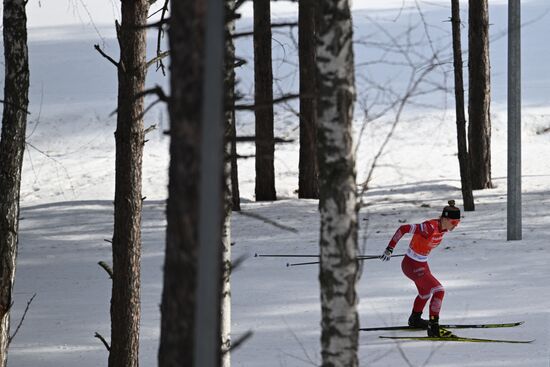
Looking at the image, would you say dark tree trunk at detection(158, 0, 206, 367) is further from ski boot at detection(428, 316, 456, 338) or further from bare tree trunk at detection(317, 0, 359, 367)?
ski boot at detection(428, 316, 456, 338)

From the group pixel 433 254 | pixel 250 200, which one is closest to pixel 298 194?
pixel 250 200

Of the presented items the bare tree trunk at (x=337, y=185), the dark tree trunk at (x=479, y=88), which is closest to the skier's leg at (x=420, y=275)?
the bare tree trunk at (x=337, y=185)

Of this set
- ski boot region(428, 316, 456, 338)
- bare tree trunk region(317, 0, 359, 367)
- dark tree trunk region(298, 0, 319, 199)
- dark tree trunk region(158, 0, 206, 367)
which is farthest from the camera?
dark tree trunk region(298, 0, 319, 199)

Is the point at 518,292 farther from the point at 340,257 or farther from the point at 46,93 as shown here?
the point at 46,93

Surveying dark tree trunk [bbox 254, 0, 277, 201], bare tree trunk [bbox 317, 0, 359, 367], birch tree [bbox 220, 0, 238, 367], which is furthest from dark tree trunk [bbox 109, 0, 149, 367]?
dark tree trunk [bbox 254, 0, 277, 201]

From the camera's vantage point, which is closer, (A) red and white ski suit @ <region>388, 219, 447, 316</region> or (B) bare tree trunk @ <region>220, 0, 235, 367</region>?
(B) bare tree trunk @ <region>220, 0, 235, 367</region>

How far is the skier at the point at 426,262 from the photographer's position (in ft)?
38.1

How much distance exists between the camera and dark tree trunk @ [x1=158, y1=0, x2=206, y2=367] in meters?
3.85

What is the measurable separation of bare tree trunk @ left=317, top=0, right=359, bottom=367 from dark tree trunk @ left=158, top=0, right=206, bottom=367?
60.0 inches

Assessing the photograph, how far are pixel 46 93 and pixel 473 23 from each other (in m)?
20.1

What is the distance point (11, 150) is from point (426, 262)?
4901 millimetres

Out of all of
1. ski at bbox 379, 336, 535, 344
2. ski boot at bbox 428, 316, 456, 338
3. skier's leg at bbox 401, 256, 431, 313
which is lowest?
ski at bbox 379, 336, 535, 344

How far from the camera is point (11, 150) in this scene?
935cm

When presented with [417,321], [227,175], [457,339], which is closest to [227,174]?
[227,175]
